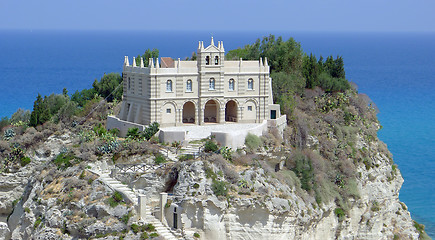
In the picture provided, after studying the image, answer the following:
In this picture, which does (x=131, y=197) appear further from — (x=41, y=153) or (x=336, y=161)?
(x=336, y=161)

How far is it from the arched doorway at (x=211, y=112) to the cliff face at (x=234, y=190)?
578cm

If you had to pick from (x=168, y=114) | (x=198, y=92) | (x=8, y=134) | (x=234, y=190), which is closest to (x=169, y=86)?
(x=168, y=114)

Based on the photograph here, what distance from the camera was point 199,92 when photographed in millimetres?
74688

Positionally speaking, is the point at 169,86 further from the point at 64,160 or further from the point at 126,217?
the point at 126,217

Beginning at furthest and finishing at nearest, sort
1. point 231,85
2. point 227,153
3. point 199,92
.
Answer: point 231,85
point 199,92
point 227,153

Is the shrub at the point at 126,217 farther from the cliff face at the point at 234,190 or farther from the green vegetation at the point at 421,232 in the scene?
the green vegetation at the point at 421,232

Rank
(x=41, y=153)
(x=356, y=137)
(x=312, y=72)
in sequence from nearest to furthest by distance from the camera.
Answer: (x=41, y=153) < (x=356, y=137) < (x=312, y=72)

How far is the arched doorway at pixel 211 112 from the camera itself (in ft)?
253

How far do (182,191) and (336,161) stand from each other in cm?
2047

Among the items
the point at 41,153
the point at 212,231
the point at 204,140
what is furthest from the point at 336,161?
the point at 41,153

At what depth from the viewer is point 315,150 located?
3108 inches

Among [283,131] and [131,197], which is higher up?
[283,131]

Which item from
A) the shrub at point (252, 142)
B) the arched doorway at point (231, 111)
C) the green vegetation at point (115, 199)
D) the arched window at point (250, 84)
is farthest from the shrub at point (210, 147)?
the arched window at point (250, 84)

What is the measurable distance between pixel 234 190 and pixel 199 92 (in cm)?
1336
